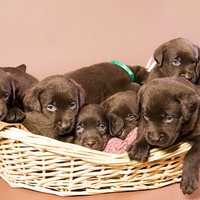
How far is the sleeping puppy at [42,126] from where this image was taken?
307 centimetres

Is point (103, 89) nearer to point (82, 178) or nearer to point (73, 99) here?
point (73, 99)

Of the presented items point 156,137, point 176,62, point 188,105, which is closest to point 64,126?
point 156,137

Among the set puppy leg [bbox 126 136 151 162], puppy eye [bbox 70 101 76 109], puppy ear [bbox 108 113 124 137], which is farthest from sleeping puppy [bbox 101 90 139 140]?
puppy leg [bbox 126 136 151 162]

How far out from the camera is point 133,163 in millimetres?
2607

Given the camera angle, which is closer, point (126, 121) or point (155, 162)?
point (155, 162)

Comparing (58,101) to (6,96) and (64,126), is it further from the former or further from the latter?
(6,96)

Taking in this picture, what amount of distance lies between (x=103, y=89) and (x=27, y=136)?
1.67 m

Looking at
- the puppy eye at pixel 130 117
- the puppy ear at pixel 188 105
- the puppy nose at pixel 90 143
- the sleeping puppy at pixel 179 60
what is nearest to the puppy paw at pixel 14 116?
the puppy nose at pixel 90 143

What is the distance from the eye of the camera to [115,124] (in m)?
3.18

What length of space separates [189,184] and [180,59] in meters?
1.52

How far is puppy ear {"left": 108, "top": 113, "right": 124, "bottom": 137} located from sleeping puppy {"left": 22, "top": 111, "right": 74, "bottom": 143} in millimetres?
364

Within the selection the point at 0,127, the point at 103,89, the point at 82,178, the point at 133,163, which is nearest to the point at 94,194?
the point at 82,178

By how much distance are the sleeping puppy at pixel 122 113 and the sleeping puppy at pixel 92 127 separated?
7cm

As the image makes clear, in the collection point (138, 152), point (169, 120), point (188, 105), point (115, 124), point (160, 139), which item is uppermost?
point (188, 105)
